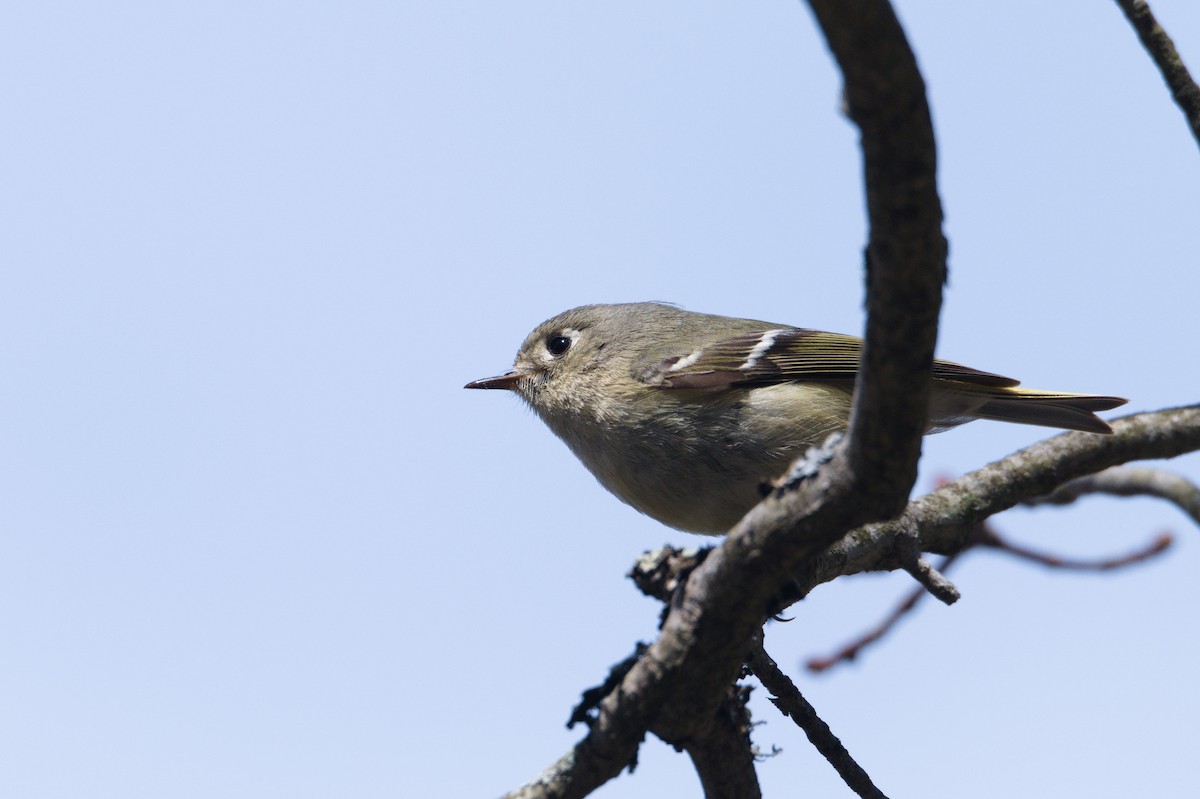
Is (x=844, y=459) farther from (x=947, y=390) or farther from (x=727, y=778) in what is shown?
(x=947, y=390)

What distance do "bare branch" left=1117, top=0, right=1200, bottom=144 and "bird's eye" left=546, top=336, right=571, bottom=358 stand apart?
2.26 meters

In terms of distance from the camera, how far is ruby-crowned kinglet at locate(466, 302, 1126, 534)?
3295 mm

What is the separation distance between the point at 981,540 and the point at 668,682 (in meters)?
3.01

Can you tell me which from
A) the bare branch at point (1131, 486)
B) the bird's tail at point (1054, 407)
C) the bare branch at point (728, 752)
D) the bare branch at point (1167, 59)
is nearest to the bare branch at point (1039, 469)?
the bird's tail at point (1054, 407)

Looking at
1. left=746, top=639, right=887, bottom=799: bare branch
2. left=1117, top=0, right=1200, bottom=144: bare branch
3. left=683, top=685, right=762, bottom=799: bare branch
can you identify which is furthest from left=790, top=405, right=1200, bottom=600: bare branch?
left=683, top=685, right=762, bottom=799: bare branch

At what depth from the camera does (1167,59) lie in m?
3.04

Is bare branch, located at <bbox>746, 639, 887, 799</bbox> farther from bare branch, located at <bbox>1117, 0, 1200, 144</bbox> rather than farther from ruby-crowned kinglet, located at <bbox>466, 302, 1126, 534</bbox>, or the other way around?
bare branch, located at <bbox>1117, 0, 1200, 144</bbox>

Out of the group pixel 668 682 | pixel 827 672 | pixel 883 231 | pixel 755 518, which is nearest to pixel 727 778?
pixel 668 682

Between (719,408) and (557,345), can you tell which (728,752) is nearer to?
(719,408)

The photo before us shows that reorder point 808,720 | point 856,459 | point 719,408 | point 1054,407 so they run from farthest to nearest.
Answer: point 1054,407, point 719,408, point 808,720, point 856,459

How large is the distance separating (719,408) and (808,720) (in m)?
1.26

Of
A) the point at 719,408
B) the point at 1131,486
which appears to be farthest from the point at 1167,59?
the point at 1131,486

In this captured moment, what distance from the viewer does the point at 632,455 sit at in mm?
3438

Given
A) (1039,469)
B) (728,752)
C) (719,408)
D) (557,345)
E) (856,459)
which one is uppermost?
(557,345)
